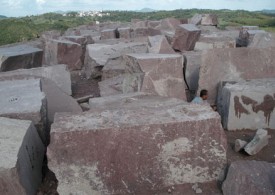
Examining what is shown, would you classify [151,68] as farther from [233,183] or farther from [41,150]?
[233,183]

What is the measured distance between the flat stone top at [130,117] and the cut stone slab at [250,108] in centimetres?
105

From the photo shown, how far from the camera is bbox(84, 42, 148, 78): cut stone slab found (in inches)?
280

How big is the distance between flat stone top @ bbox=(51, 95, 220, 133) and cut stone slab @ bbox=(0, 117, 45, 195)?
1.05 ft

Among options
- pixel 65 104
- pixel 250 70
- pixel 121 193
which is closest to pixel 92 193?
pixel 121 193

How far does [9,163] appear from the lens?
8.52 feet

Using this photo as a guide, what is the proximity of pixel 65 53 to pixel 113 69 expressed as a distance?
2.45 metres

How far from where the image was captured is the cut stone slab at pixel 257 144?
3.49m

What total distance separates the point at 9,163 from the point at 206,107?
1.72 meters

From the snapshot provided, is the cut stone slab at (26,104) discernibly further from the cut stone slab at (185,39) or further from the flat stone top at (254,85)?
the cut stone slab at (185,39)

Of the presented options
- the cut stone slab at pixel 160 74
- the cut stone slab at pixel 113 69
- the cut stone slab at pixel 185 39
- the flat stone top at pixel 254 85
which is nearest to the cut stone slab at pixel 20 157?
the cut stone slab at pixel 160 74

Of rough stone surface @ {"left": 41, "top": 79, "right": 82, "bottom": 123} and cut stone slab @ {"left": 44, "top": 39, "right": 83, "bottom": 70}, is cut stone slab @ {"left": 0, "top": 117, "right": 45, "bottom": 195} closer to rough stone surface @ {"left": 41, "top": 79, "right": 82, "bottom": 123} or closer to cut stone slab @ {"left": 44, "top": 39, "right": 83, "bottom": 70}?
rough stone surface @ {"left": 41, "top": 79, "right": 82, "bottom": 123}

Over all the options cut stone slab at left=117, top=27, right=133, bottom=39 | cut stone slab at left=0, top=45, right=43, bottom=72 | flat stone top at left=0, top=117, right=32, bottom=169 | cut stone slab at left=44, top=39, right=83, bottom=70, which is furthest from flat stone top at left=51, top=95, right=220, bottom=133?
cut stone slab at left=117, top=27, right=133, bottom=39

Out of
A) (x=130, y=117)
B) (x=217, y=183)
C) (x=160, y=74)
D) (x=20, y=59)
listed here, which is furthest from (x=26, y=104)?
(x=20, y=59)

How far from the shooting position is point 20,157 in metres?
2.77
